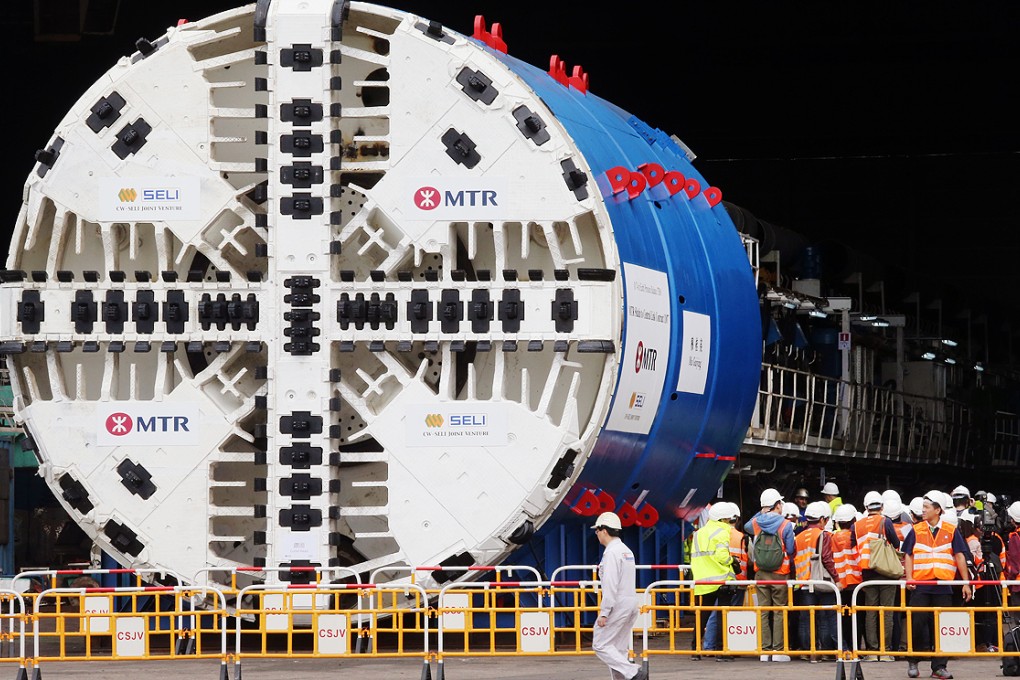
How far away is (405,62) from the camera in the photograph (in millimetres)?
15539

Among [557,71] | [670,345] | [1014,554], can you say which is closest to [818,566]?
[1014,554]

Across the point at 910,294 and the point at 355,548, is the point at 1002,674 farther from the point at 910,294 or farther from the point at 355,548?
the point at 910,294

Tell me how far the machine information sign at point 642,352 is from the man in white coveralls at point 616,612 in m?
2.92

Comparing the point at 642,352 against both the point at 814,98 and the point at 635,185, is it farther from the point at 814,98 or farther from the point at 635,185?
the point at 814,98

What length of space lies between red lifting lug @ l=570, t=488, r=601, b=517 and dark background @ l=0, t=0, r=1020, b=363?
13.9 meters

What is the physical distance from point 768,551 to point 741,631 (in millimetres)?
2474

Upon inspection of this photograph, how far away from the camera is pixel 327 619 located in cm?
1448

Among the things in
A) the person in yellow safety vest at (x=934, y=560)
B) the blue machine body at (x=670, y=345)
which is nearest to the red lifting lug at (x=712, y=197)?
the blue machine body at (x=670, y=345)

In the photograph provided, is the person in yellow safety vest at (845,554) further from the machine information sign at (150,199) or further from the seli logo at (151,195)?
the seli logo at (151,195)

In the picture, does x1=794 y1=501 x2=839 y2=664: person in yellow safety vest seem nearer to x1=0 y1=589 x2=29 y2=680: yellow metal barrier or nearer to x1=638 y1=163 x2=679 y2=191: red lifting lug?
x1=638 y1=163 x2=679 y2=191: red lifting lug

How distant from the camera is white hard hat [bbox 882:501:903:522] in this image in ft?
56.9

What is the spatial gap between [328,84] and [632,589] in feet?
18.1

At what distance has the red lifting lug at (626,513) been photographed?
16.6 m

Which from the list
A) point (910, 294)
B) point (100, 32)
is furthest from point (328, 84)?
point (910, 294)
